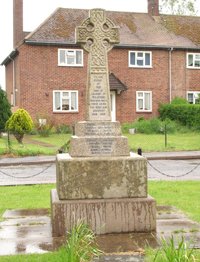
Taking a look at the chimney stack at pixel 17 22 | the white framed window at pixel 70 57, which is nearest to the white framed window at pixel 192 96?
the white framed window at pixel 70 57

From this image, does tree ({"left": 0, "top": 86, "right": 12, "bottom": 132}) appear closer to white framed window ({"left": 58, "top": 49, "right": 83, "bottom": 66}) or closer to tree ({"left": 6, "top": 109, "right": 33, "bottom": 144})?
tree ({"left": 6, "top": 109, "right": 33, "bottom": 144})

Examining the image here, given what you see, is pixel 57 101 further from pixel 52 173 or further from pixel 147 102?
pixel 52 173

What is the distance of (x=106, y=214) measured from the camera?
8.02 metres

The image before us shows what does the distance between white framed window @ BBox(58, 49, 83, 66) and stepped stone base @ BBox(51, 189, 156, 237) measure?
93.3ft

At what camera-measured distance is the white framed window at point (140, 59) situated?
37719mm

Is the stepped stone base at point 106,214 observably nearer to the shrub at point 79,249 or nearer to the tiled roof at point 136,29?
the shrub at point 79,249

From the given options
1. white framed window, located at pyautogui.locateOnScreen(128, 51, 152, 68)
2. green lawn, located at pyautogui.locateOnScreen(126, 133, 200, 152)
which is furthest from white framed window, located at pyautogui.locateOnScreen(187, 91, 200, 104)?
green lawn, located at pyautogui.locateOnScreen(126, 133, 200, 152)

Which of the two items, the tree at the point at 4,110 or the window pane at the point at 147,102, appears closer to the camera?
the tree at the point at 4,110

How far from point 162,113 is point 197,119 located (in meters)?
3.45

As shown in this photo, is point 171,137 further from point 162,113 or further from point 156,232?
point 156,232

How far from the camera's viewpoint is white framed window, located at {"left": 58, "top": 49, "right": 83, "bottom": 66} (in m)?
36.0

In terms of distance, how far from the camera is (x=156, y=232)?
799 centimetres

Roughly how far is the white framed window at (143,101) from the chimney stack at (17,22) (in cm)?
896

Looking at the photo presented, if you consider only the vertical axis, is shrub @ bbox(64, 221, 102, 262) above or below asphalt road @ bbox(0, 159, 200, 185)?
above
